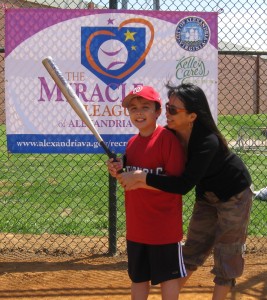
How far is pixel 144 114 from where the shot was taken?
3.26m

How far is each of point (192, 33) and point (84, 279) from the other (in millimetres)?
2271

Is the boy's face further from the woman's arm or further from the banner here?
the banner

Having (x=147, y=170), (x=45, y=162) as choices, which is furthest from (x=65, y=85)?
(x=45, y=162)

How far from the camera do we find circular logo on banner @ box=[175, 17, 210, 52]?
16.4ft

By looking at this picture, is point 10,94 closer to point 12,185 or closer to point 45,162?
point 12,185

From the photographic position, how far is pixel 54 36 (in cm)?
495

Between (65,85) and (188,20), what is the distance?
1.94 metres

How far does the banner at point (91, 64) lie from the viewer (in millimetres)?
4941

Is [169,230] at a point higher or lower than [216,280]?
higher

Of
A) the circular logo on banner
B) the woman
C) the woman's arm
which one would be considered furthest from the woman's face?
the circular logo on banner

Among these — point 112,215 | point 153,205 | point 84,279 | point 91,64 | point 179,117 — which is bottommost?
point 84,279

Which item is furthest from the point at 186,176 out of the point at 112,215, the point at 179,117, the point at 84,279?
the point at 112,215

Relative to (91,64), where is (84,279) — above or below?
below

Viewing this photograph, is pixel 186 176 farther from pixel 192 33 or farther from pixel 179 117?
pixel 192 33
